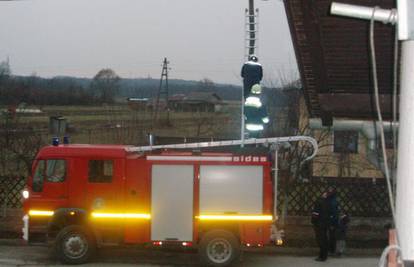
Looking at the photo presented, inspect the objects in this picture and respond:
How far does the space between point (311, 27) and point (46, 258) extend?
8.50 metres

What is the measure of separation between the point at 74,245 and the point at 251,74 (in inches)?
186

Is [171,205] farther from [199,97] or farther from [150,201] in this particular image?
[199,97]

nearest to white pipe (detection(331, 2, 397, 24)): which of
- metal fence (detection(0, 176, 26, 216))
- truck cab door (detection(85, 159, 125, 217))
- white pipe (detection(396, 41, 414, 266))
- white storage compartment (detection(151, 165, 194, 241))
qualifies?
white pipe (detection(396, 41, 414, 266))

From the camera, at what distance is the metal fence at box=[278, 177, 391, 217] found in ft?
52.7

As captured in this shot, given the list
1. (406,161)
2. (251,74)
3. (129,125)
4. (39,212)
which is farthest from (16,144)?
(406,161)

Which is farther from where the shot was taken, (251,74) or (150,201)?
(150,201)

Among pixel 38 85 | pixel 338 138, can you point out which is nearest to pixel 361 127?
pixel 338 138

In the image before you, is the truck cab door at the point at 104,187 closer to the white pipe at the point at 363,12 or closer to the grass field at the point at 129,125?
the grass field at the point at 129,125

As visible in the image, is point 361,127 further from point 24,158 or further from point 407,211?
point 24,158

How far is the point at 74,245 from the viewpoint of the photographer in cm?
1162

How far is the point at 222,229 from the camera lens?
11.6 meters

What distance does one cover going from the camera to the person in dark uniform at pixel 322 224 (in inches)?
480

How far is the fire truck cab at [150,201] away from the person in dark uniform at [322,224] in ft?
4.14

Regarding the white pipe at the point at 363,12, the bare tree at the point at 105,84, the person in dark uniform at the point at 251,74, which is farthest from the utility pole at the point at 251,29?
the bare tree at the point at 105,84
